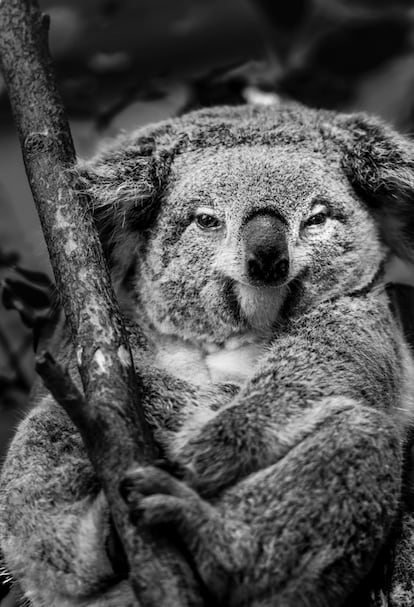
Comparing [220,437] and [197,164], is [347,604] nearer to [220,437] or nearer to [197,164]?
[220,437]

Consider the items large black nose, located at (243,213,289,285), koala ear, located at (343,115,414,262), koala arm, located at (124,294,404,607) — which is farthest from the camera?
koala ear, located at (343,115,414,262)

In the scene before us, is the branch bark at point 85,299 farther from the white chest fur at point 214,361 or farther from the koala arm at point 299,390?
the white chest fur at point 214,361

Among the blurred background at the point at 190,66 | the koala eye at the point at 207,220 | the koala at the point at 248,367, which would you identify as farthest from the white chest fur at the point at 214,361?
the blurred background at the point at 190,66

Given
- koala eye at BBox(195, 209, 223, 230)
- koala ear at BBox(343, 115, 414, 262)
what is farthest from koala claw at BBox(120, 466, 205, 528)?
koala ear at BBox(343, 115, 414, 262)

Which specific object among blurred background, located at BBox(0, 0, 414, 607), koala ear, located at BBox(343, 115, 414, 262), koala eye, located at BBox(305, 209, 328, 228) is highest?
blurred background, located at BBox(0, 0, 414, 607)

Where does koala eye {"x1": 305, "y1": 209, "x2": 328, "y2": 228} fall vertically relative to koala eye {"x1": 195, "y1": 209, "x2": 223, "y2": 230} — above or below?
below

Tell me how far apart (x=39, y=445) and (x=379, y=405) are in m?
1.11

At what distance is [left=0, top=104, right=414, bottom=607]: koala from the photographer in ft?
7.27

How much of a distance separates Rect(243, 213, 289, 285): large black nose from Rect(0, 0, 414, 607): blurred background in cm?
169

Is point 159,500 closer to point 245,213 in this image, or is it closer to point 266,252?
point 266,252

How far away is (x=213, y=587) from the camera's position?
215cm

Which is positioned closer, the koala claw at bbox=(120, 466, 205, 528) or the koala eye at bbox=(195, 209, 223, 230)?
the koala claw at bbox=(120, 466, 205, 528)

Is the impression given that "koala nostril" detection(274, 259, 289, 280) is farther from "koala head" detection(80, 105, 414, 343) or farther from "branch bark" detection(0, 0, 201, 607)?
"branch bark" detection(0, 0, 201, 607)

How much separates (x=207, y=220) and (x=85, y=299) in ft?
2.17
